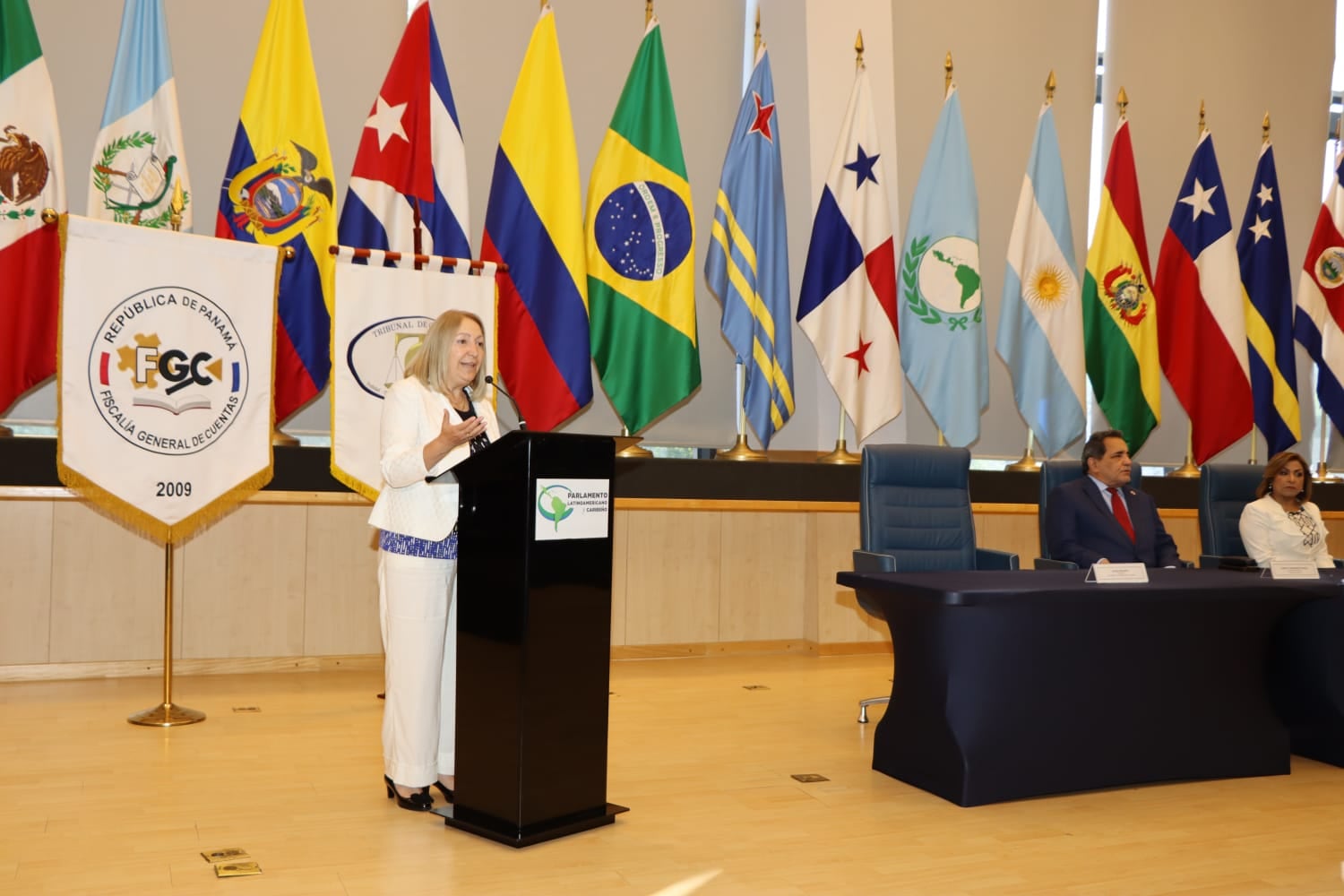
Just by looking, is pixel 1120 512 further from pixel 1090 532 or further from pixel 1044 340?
pixel 1044 340

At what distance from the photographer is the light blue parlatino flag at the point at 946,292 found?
256 inches

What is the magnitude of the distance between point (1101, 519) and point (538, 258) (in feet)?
9.25

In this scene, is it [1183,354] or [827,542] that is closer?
[827,542]

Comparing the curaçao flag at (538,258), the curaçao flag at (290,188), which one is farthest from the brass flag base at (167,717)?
the curaçao flag at (538,258)

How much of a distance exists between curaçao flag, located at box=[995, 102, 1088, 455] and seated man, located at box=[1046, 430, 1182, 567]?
1.56 metres

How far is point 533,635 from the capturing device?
9.70ft

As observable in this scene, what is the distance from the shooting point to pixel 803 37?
6.58 metres

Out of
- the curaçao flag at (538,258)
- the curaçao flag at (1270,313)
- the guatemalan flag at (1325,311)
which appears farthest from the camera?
the guatemalan flag at (1325,311)

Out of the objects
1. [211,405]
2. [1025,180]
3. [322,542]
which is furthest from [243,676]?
[1025,180]

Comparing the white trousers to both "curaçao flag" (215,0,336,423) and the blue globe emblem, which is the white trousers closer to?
"curaçao flag" (215,0,336,423)

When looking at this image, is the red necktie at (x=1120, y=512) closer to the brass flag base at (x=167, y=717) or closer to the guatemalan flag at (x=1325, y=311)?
the guatemalan flag at (x=1325, y=311)

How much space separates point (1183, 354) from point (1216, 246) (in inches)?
28.2

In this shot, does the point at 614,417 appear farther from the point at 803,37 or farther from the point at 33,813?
the point at 33,813

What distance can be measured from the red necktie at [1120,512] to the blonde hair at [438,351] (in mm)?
3088
